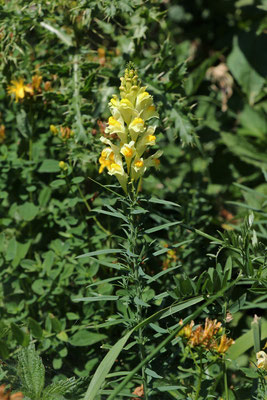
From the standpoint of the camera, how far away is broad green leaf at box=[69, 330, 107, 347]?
5.32ft

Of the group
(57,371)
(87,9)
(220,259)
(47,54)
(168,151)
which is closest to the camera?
(57,371)

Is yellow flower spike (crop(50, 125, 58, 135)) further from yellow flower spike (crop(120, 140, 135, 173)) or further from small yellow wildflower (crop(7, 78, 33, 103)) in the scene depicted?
yellow flower spike (crop(120, 140, 135, 173))

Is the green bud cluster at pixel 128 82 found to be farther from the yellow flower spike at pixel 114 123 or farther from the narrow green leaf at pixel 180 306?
the narrow green leaf at pixel 180 306

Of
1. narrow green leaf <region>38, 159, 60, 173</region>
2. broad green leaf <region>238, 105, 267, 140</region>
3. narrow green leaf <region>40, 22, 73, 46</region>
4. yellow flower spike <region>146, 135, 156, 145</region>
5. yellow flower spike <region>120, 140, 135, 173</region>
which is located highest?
yellow flower spike <region>146, 135, 156, 145</region>

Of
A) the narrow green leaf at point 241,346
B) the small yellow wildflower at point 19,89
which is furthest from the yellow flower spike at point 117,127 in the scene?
the narrow green leaf at point 241,346

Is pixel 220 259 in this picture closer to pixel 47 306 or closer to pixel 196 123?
pixel 196 123

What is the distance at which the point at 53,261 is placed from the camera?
1.84 meters

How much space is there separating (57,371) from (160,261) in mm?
545

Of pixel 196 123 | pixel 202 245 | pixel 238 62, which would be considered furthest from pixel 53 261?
pixel 238 62

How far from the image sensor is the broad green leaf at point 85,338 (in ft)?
5.32

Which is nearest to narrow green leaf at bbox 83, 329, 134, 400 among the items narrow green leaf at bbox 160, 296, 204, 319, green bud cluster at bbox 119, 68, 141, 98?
narrow green leaf at bbox 160, 296, 204, 319

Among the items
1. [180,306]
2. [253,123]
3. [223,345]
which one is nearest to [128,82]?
[180,306]

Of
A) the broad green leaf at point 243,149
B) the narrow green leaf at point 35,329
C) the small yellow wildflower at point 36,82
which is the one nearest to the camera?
the narrow green leaf at point 35,329

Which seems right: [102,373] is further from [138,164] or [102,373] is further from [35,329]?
[138,164]
